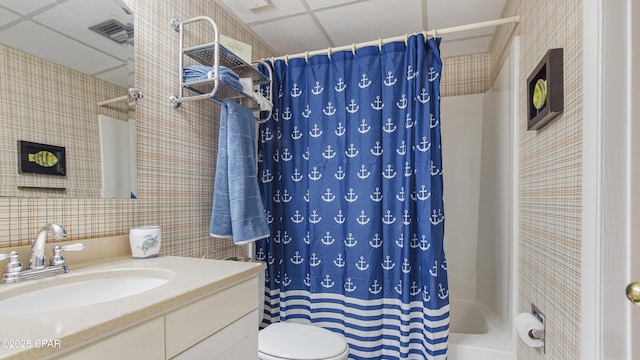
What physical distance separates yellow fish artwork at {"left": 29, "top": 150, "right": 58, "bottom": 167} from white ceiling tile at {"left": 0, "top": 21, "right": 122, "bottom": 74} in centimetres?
29

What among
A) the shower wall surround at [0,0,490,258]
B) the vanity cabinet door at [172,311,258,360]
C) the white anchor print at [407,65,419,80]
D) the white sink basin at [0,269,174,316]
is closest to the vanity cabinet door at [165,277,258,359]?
the vanity cabinet door at [172,311,258,360]

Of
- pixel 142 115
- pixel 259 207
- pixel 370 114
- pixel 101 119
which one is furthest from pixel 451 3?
pixel 101 119

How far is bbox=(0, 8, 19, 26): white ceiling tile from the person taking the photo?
32.3 inches

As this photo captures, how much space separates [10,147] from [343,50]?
1432 millimetres

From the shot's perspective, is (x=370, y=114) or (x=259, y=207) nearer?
(x=259, y=207)

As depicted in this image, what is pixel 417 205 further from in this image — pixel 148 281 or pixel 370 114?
pixel 148 281

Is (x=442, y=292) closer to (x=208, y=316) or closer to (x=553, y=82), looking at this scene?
(x=553, y=82)

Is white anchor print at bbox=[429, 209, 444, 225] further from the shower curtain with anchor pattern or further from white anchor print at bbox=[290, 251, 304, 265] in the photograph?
white anchor print at bbox=[290, 251, 304, 265]

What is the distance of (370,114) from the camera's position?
160 centimetres

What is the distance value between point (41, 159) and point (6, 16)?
0.40 m

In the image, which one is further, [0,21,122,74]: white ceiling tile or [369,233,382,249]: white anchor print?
[369,233,382,249]: white anchor print

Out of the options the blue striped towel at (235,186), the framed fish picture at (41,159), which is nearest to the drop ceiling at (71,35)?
the framed fish picture at (41,159)

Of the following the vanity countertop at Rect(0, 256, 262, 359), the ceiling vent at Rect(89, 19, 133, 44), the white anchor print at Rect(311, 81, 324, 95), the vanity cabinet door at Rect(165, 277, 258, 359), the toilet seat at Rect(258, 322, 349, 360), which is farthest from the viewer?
the white anchor print at Rect(311, 81, 324, 95)

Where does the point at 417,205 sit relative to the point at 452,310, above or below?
above
